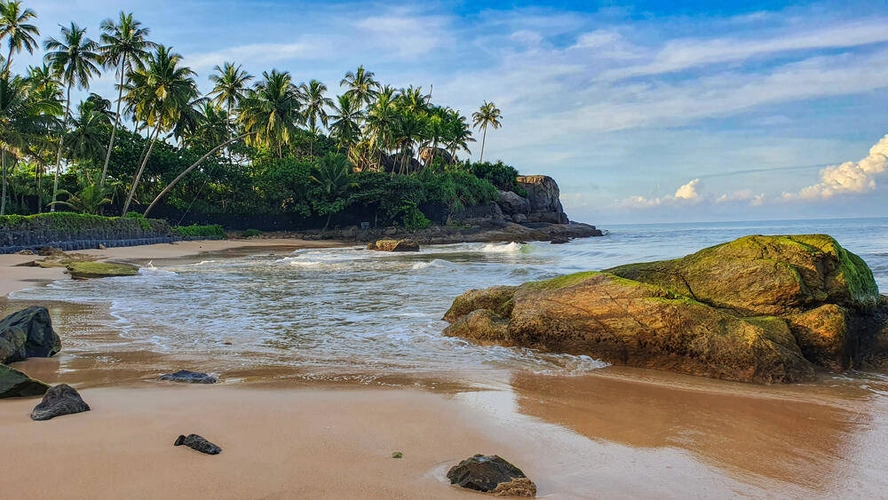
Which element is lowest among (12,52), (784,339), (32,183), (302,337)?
(302,337)

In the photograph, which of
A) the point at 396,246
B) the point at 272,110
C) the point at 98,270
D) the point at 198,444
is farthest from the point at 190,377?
the point at 272,110

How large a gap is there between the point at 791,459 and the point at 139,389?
195 inches

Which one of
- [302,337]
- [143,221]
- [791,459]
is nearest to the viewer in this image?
[791,459]

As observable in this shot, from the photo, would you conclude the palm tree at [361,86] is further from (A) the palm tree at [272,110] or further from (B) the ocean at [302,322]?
(B) the ocean at [302,322]

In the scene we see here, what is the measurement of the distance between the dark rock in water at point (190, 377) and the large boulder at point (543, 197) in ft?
193

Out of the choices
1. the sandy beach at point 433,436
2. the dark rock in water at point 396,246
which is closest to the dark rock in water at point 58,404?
the sandy beach at point 433,436

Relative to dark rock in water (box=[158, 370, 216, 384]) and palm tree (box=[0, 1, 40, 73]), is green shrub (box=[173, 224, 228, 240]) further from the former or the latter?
dark rock in water (box=[158, 370, 216, 384])

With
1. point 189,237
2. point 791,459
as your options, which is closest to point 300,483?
point 791,459

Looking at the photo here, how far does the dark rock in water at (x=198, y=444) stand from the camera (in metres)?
3.28

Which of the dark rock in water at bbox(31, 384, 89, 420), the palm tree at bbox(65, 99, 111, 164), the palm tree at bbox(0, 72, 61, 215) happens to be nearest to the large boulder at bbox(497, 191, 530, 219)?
the palm tree at bbox(65, 99, 111, 164)

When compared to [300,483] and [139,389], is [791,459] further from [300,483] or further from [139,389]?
[139,389]

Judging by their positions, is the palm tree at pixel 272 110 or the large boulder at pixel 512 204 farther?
the large boulder at pixel 512 204

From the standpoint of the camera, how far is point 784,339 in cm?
622

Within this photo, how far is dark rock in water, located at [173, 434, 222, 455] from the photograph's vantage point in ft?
10.8
